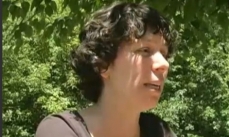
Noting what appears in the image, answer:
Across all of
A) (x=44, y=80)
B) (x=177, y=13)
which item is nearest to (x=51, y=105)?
(x=44, y=80)

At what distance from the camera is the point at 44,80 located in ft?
51.8

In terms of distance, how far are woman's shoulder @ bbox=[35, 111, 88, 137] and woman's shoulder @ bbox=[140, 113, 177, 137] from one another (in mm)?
177

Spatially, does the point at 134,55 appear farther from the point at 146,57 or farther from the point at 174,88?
the point at 174,88

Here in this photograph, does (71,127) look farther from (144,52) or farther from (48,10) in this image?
(48,10)

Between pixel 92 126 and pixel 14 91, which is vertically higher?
pixel 14 91

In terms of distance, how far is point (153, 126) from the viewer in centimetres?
171

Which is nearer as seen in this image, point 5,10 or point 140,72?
point 140,72

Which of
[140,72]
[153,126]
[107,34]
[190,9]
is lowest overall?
[153,126]

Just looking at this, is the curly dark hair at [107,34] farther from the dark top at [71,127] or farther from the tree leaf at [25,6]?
the tree leaf at [25,6]

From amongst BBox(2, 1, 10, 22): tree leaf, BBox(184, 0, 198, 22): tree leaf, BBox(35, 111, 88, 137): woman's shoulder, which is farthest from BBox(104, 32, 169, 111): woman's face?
BBox(2, 1, 10, 22): tree leaf

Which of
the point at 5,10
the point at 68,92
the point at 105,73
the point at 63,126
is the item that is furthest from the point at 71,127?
the point at 68,92

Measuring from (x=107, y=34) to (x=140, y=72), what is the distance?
19 cm

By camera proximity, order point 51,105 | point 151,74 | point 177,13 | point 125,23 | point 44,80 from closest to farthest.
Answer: point 151,74
point 125,23
point 177,13
point 51,105
point 44,80

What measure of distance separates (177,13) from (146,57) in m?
2.63
